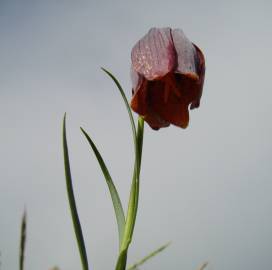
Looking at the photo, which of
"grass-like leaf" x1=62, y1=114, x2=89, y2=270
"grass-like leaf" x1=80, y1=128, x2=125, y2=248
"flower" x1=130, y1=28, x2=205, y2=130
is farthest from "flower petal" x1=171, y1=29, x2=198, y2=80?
"grass-like leaf" x1=62, y1=114, x2=89, y2=270

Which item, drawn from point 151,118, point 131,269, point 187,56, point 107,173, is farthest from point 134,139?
point 131,269

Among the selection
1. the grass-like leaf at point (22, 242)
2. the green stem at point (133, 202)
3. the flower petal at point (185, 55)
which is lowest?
the green stem at point (133, 202)

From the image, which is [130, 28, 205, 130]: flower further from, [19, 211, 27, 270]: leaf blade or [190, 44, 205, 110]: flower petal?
[19, 211, 27, 270]: leaf blade

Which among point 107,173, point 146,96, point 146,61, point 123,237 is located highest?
point 146,61

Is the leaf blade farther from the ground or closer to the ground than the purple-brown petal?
closer to the ground

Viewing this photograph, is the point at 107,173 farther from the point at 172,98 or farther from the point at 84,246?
the point at 172,98

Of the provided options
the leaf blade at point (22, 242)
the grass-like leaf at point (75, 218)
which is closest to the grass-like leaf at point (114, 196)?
the grass-like leaf at point (75, 218)

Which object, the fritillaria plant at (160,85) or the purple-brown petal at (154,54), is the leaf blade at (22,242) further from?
the purple-brown petal at (154,54)
